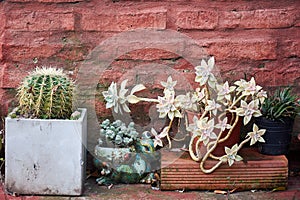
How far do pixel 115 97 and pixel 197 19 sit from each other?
27.5 inches

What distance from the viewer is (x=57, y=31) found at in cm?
346

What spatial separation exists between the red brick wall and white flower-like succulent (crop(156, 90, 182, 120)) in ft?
1.09

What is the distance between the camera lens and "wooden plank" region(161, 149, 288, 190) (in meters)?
3.26

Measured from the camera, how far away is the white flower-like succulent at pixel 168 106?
3.25 meters

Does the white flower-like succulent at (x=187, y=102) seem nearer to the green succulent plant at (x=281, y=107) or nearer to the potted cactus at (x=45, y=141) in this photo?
the green succulent plant at (x=281, y=107)

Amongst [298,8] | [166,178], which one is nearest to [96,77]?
[166,178]

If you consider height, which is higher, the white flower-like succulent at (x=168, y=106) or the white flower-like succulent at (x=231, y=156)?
the white flower-like succulent at (x=168, y=106)

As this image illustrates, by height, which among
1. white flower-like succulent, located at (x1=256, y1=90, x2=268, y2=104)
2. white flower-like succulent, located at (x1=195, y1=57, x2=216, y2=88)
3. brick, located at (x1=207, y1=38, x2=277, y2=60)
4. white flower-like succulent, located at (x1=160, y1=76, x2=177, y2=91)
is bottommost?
white flower-like succulent, located at (x1=256, y1=90, x2=268, y2=104)

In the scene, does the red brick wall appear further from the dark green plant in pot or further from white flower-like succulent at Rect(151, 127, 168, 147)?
white flower-like succulent at Rect(151, 127, 168, 147)

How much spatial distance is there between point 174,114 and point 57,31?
89cm

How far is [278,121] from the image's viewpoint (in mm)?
3363

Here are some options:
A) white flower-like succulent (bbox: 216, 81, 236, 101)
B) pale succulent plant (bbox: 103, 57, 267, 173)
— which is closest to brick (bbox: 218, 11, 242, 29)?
pale succulent plant (bbox: 103, 57, 267, 173)

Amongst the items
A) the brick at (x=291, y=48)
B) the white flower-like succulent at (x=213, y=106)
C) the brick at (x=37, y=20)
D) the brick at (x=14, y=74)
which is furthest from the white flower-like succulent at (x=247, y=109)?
the brick at (x=14, y=74)

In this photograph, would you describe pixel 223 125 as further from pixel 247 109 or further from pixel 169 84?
pixel 169 84
